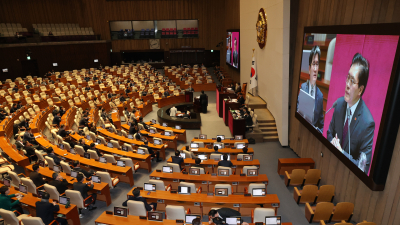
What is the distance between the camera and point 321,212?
6.31 metres

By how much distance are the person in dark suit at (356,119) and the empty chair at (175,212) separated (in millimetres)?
4228

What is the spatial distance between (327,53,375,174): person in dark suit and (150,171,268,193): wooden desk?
2.43m

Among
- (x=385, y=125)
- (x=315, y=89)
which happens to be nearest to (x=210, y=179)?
(x=315, y=89)

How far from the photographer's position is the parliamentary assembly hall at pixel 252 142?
5586 mm

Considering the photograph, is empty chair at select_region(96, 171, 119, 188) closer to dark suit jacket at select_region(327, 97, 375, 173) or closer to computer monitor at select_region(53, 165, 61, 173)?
computer monitor at select_region(53, 165, 61, 173)

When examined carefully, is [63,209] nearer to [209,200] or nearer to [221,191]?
[209,200]

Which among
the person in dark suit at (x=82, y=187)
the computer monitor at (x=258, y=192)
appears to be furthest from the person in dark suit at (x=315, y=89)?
the person in dark suit at (x=82, y=187)

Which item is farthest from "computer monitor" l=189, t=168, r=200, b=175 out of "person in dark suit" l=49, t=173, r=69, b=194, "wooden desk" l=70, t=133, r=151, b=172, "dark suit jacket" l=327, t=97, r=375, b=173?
"dark suit jacket" l=327, t=97, r=375, b=173

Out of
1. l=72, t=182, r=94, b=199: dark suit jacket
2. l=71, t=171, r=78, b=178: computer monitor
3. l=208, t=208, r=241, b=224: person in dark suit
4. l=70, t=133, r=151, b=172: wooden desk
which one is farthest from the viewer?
l=70, t=133, r=151, b=172: wooden desk

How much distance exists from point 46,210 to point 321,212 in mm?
6557

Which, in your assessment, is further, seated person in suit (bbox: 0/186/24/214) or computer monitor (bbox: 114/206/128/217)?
seated person in suit (bbox: 0/186/24/214)

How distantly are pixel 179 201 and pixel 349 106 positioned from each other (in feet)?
16.2

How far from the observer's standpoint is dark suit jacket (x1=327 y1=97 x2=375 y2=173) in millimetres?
5633

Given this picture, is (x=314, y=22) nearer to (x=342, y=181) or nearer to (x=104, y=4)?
(x=342, y=181)
